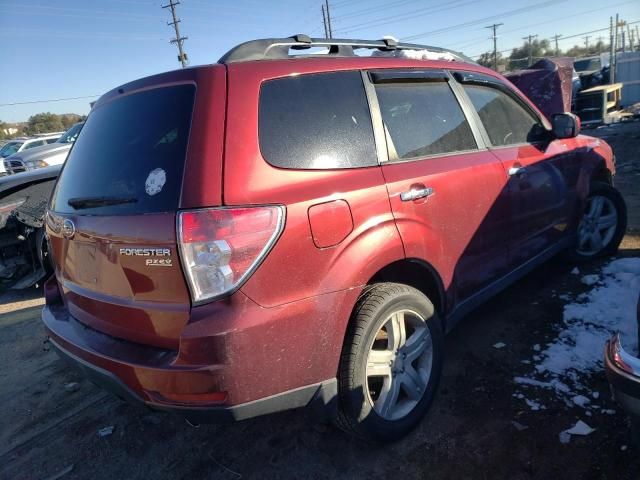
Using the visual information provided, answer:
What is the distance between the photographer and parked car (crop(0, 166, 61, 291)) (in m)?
5.53

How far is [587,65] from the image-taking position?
84.2 feet

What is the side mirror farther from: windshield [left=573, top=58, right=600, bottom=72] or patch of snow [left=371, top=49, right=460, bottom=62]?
windshield [left=573, top=58, right=600, bottom=72]

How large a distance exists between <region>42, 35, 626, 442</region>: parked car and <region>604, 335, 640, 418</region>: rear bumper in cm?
90

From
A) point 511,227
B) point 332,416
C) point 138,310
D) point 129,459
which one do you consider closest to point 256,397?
point 332,416

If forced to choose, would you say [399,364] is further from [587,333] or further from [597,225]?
[597,225]

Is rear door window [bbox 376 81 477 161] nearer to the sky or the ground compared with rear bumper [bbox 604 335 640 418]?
nearer to the sky

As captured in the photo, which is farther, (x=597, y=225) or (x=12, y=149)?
(x=12, y=149)

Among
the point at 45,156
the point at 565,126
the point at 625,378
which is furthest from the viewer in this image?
the point at 45,156

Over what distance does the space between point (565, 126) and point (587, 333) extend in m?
1.61

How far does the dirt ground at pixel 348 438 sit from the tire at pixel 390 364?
18 cm

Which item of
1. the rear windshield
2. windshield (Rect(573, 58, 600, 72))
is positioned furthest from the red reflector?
windshield (Rect(573, 58, 600, 72))

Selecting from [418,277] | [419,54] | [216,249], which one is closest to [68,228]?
[216,249]

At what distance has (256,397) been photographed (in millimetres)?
1803

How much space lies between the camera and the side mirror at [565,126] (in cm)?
354
